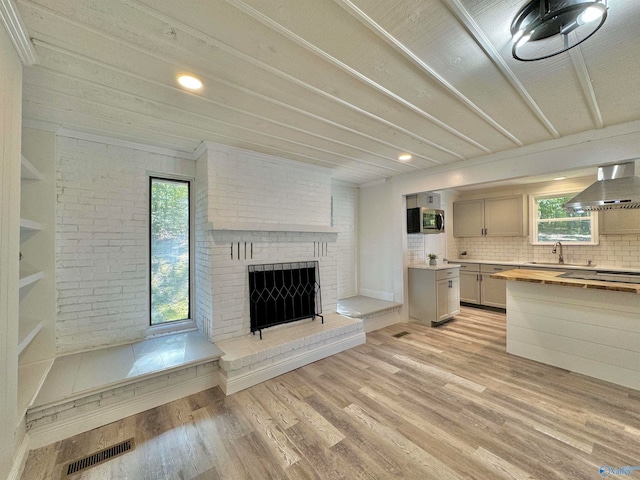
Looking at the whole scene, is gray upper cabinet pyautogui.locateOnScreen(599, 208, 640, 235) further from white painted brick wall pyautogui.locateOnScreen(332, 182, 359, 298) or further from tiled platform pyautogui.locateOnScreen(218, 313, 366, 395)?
tiled platform pyautogui.locateOnScreen(218, 313, 366, 395)

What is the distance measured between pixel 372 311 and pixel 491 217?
11.3 ft

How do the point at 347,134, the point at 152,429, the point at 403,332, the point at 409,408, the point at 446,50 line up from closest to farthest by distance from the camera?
the point at 446,50, the point at 152,429, the point at 409,408, the point at 347,134, the point at 403,332

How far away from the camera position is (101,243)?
2762 mm

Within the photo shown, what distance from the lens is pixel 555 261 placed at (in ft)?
15.9

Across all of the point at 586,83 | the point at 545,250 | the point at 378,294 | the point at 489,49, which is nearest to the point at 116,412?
the point at 489,49

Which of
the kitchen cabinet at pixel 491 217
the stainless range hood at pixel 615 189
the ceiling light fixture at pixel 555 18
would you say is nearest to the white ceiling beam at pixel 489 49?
the ceiling light fixture at pixel 555 18

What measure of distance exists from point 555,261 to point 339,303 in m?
4.05

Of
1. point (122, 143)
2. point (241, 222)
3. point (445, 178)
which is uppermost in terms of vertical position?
point (122, 143)

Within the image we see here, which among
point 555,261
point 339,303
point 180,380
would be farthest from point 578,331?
point 180,380

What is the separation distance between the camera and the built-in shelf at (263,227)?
287 centimetres

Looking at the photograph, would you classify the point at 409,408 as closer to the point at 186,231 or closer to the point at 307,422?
the point at 307,422

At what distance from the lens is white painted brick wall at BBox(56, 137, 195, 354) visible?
2.59 meters

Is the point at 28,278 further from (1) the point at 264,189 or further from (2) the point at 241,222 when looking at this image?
(1) the point at 264,189

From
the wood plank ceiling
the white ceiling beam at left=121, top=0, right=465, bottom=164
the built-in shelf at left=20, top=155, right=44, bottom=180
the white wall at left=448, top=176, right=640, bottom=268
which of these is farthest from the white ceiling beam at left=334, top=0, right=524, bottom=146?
the white wall at left=448, top=176, right=640, bottom=268
